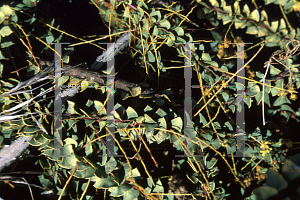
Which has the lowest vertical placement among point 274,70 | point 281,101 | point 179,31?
point 281,101

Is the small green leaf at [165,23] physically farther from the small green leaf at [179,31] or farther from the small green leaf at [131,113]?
the small green leaf at [131,113]

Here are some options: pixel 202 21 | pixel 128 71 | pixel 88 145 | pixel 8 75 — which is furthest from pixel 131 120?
pixel 202 21

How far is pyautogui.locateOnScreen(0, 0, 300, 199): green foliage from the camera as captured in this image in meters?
0.59

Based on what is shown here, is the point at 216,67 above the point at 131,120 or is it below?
above

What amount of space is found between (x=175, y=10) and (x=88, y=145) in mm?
615

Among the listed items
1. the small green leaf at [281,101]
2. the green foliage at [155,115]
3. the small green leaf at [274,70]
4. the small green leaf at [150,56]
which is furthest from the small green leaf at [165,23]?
the small green leaf at [281,101]

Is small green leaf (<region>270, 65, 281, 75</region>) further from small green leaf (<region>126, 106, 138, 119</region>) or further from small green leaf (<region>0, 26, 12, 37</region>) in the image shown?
small green leaf (<region>0, 26, 12, 37</region>)

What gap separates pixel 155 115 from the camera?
0.60 metres

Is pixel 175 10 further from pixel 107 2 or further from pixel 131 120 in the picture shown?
pixel 131 120

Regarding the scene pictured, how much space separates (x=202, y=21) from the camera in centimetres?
98

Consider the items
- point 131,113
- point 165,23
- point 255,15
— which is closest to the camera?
point 131,113

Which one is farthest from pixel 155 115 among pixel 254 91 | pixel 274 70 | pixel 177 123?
pixel 274 70

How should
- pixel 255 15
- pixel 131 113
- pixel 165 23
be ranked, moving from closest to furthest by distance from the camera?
1. pixel 131 113
2. pixel 165 23
3. pixel 255 15

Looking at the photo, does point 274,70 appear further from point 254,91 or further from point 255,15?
point 255,15
